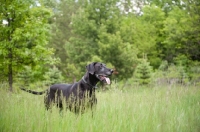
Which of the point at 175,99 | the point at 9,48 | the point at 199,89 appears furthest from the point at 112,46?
the point at 175,99

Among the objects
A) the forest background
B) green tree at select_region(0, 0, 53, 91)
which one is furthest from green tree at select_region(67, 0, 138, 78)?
green tree at select_region(0, 0, 53, 91)

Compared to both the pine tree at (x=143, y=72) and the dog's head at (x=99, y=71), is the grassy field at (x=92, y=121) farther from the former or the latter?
the pine tree at (x=143, y=72)

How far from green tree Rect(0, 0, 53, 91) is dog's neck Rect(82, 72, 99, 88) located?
5.87m

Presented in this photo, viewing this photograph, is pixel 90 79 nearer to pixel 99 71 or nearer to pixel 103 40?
pixel 99 71

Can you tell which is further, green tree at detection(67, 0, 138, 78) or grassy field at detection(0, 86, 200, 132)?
green tree at detection(67, 0, 138, 78)

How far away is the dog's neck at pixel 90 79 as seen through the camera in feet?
21.2

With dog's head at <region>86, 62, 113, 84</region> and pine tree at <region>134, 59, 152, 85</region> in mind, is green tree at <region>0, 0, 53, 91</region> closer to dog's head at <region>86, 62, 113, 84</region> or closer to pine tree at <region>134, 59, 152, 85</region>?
dog's head at <region>86, 62, 113, 84</region>

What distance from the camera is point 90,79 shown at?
658 cm

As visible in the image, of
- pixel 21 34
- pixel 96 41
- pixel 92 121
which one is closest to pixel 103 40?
pixel 96 41

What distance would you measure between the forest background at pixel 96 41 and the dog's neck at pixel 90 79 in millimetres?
3332

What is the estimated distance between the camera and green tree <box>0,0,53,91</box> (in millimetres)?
11492

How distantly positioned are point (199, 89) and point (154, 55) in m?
19.2

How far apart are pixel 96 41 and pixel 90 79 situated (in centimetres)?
1551

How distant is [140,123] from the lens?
14.3ft
